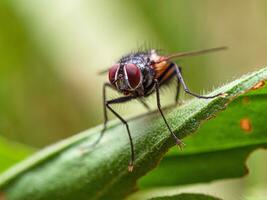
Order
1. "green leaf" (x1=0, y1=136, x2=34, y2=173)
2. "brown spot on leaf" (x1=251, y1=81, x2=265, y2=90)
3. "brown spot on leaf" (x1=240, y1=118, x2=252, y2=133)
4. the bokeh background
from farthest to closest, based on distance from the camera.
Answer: the bokeh background → "green leaf" (x1=0, y1=136, x2=34, y2=173) → "brown spot on leaf" (x1=240, y1=118, x2=252, y2=133) → "brown spot on leaf" (x1=251, y1=81, x2=265, y2=90)

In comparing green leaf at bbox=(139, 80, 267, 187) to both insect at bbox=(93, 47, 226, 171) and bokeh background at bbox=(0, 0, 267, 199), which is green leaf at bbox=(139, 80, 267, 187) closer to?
insect at bbox=(93, 47, 226, 171)

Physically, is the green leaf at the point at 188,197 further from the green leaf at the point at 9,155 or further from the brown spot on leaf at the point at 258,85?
the green leaf at the point at 9,155

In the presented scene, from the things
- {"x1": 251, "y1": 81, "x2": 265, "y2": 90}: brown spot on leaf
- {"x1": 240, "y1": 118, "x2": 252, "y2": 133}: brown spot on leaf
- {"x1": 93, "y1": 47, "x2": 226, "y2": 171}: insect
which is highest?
{"x1": 93, "y1": 47, "x2": 226, "y2": 171}: insect

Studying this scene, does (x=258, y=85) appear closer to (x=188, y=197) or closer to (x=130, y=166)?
(x=188, y=197)

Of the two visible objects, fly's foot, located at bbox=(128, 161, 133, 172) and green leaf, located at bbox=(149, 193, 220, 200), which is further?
fly's foot, located at bbox=(128, 161, 133, 172)

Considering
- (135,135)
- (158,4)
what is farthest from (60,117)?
(135,135)

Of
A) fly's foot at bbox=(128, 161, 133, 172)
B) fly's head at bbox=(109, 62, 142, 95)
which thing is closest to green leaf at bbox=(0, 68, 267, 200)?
fly's foot at bbox=(128, 161, 133, 172)

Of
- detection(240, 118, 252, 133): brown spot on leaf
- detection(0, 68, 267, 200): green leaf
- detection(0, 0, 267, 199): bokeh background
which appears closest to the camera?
detection(0, 68, 267, 200): green leaf

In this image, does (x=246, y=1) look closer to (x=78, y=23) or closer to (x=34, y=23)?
(x=78, y=23)
